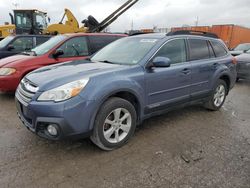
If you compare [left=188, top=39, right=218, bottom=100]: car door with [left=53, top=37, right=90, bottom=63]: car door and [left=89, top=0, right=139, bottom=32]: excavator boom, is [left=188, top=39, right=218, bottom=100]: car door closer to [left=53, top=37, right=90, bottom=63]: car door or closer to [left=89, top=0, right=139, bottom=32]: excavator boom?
[left=53, top=37, right=90, bottom=63]: car door

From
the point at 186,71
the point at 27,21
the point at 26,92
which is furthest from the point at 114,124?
the point at 27,21

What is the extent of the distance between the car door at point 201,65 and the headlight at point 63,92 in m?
2.29

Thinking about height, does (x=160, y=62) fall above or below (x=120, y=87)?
above

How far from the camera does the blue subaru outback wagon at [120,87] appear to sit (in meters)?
2.62

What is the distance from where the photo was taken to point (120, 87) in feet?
9.72

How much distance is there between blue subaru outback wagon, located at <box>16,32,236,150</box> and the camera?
8.61 feet

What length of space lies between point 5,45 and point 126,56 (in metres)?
5.25

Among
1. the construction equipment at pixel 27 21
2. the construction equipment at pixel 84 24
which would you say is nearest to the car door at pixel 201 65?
the construction equipment at pixel 84 24

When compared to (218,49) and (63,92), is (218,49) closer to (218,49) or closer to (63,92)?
(218,49)

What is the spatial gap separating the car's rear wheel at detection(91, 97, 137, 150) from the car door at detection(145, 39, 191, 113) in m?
0.42

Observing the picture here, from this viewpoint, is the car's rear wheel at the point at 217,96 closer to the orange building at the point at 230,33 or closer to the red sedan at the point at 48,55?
the red sedan at the point at 48,55

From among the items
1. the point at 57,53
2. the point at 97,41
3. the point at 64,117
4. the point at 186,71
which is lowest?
the point at 64,117

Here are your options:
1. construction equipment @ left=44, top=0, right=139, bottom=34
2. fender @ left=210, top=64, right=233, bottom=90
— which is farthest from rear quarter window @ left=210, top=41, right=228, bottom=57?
construction equipment @ left=44, top=0, right=139, bottom=34

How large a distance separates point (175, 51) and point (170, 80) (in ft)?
1.97
